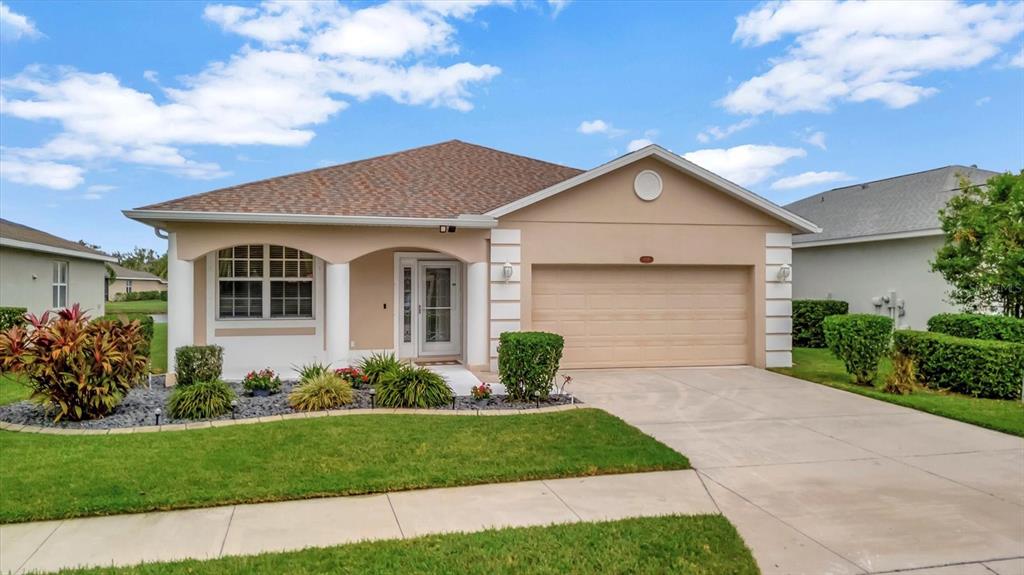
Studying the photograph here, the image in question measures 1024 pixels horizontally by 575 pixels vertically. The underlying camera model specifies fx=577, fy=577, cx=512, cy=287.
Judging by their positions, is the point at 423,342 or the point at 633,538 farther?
the point at 423,342

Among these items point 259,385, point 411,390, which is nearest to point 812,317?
point 411,390

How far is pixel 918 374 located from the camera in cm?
1103

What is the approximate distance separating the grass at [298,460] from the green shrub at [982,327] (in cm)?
858

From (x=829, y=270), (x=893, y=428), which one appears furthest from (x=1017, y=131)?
(x=893, y=428)

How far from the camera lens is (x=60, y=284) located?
70.5 feet

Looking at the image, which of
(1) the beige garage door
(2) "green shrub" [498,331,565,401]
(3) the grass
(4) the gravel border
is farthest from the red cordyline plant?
(1) the beige garage door

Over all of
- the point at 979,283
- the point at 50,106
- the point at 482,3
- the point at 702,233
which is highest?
the point at 482,3

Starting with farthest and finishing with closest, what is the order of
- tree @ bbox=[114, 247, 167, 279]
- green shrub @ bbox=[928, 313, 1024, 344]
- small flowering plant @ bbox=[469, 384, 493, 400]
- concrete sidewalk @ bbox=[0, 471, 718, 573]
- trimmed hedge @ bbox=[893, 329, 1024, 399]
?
tree @ bbox=[114, 247, 167, 279] < green shrub @ bbox=[928, 313, 1024, 344] < trimmed hedge @ bbox=[893, 329, 1024, 399] < small flowering plant @ bbox=[469, 384, 493, 400] < concrete sidewalk @ bbox=[0, 471, 718, 573]

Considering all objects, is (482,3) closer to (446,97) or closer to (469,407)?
(446,97)

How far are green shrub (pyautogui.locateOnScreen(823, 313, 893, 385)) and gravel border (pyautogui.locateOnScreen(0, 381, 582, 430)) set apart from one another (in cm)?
573

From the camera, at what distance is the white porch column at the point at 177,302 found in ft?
34.2

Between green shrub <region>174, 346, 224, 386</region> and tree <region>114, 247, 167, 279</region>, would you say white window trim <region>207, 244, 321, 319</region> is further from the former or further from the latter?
tree <region>114, 247, 167, 279</region>

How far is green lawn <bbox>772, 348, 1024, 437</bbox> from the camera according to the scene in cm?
811

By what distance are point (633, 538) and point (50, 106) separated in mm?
22462
